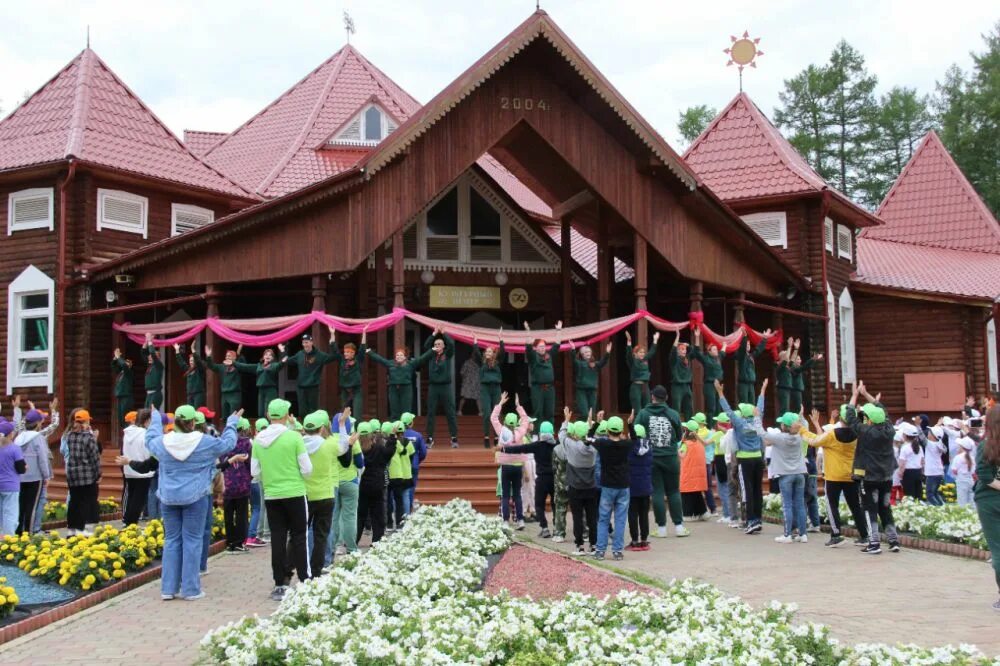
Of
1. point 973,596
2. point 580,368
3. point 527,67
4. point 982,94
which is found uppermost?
point 982,94

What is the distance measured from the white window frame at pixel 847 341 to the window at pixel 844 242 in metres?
0.97

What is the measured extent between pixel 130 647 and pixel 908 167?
34003 millimetres

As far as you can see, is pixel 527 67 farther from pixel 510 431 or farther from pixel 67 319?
pixel 67 319

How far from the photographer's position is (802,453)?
14312 mm

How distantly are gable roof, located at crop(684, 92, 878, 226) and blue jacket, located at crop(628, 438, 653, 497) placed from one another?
50.1ft

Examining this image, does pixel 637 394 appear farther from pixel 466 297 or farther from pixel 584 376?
pixel 466 297

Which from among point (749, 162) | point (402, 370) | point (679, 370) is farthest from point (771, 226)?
point (402, 370)

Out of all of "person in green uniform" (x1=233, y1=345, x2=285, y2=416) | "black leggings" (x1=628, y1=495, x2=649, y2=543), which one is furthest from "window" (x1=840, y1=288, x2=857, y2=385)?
"black leggings" (x1=628, y1=495, x2=649, y2=543)

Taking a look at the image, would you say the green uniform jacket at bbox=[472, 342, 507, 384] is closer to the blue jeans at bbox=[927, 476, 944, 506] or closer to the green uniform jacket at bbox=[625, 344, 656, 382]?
the green uniform jacket at bbox=[625, 344, 656, 382]

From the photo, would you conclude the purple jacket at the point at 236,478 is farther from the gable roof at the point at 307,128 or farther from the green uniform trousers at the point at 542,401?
the gable roof at the point at 307,128

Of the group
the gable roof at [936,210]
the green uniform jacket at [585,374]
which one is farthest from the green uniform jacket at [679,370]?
the gable roof at [936,210]

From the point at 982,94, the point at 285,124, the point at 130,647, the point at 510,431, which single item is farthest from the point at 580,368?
the point at 982,94

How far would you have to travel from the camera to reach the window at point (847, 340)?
2909 centimetres

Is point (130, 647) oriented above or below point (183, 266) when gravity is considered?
below
